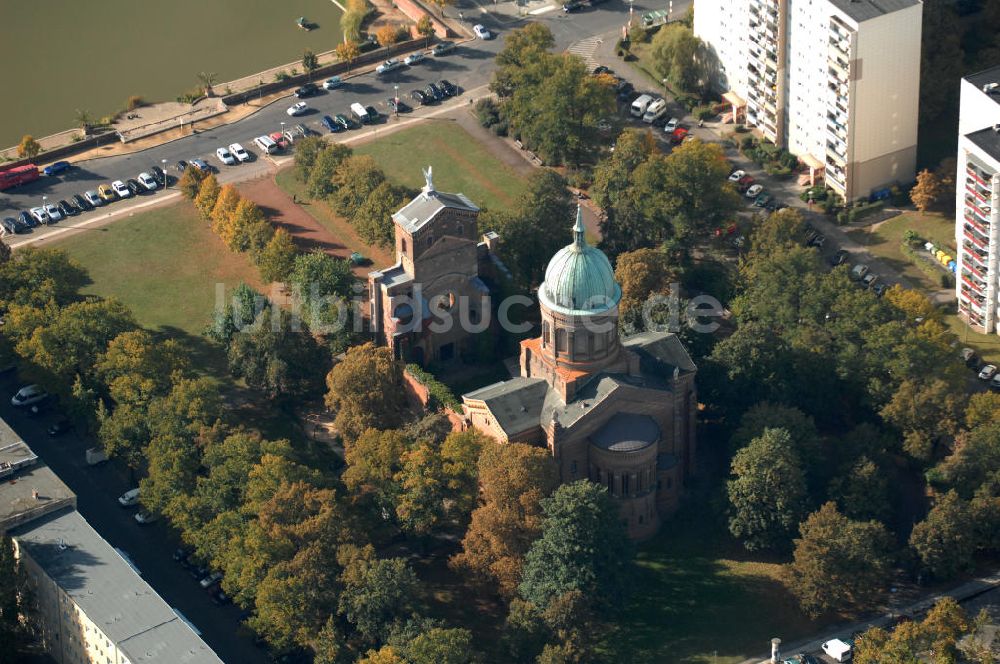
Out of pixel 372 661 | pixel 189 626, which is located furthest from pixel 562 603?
pixel 189 626

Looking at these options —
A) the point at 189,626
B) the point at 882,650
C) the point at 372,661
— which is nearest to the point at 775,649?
the point at 882,650

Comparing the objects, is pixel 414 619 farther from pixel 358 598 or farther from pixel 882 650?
pixel 882 650

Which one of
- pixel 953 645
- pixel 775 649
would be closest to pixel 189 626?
pixel 775 649

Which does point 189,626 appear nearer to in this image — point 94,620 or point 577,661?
point 94,620

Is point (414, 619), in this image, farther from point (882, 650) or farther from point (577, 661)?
point (882, 650)
